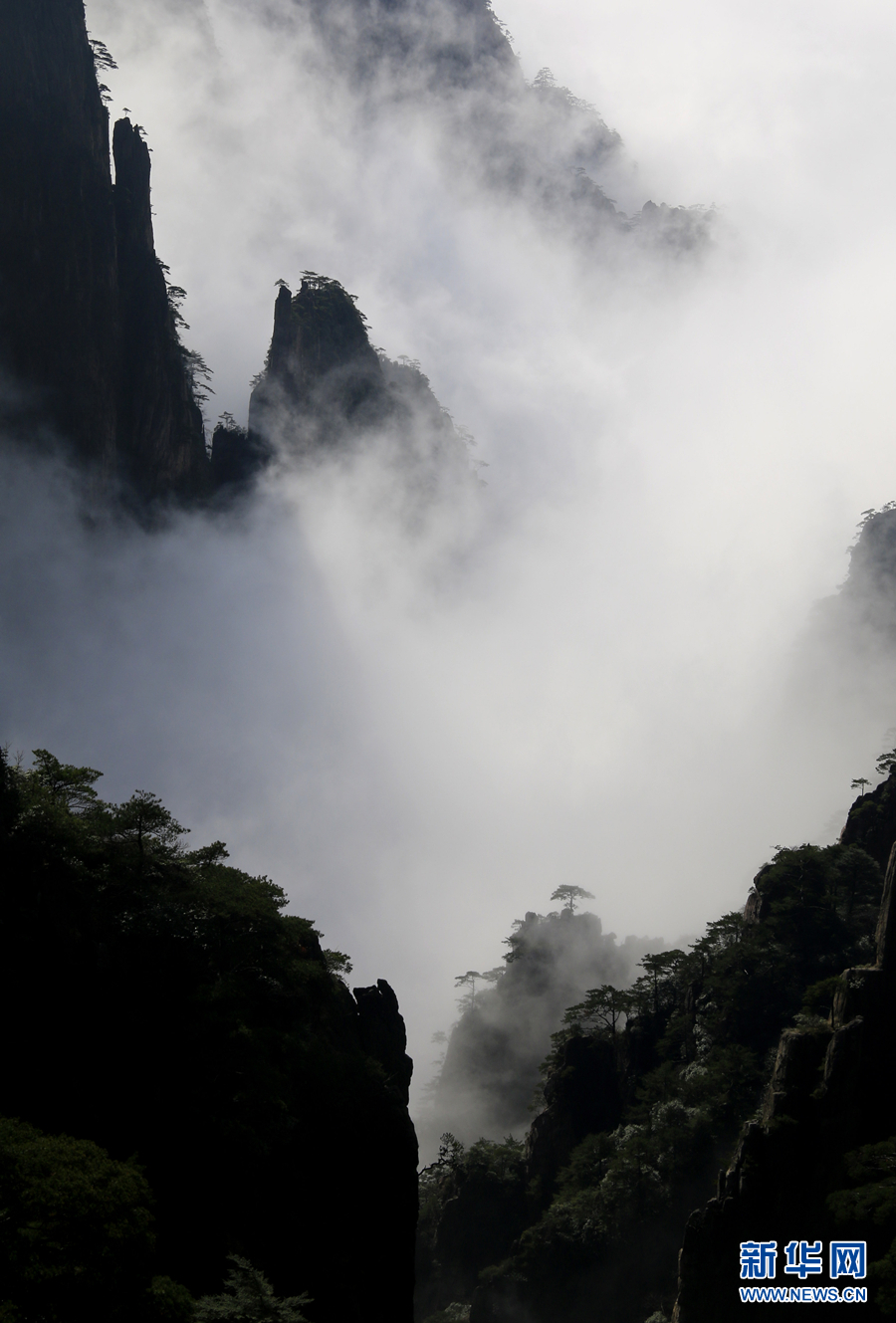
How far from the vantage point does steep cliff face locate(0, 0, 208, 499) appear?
2349 inches

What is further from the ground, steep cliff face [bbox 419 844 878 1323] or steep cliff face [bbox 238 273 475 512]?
steep cliff face [bbox 238 273 475 512]

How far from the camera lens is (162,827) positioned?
30.1m

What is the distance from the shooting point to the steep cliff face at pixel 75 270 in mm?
59656

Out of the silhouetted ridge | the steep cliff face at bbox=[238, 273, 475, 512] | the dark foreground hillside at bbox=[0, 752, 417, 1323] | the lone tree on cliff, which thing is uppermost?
the silhouetted ridge

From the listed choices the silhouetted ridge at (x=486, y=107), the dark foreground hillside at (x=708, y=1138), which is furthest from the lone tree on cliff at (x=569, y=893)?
the silhouetted ridge at (x=486, y=107)

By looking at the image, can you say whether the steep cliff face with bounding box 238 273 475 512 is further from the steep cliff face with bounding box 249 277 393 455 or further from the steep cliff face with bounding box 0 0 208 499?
the steep cliff face with bounding box 0 0 208 499

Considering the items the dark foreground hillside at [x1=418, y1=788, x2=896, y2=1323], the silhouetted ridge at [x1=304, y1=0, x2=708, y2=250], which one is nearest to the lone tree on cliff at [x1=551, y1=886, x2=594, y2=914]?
the dark foreground hillside at [x1=418, y1=788, x2=896, y2=1323]

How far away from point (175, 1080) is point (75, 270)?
58.8 m

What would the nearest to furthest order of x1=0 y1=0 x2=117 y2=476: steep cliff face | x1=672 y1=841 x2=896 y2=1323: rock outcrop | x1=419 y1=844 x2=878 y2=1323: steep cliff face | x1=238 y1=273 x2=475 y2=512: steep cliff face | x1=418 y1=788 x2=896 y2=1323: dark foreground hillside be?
1. x1=672 y1=841 x2=896 y2=1323: rock outcrop
2. x1=418 y1=788 x2=896 y2=1323: dark foreground hillside
3. x1=419 y1=844 x2=878 y2=1323: steep cliff face
4. x1=0 y1=0 x2=117 y2=476: steep cliff face
5. x1=238 y1=273 x2=475 y2=512: steep cliff face

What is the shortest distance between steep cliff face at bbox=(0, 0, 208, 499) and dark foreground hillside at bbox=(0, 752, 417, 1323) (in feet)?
138

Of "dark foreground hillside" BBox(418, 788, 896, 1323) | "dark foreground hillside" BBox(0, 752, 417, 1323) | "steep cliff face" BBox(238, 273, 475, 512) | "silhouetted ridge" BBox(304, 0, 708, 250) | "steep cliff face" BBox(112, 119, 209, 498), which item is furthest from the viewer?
"silhouetted ridge" BBox(304, 0, 708, 250)

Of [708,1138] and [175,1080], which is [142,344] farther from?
[708,1138]

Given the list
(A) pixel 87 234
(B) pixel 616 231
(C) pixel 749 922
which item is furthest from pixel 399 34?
(C) pixel 749 922

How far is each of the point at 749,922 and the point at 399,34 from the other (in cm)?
15499
